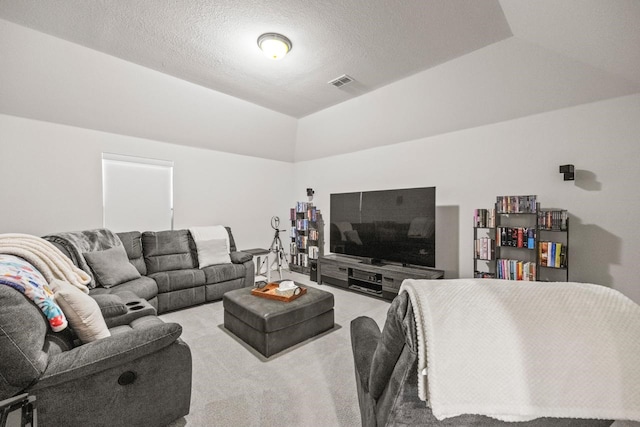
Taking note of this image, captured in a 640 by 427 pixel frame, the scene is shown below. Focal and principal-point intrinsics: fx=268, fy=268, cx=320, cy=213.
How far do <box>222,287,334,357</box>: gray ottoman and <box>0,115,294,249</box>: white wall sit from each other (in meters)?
2.56

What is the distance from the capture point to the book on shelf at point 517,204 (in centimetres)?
321

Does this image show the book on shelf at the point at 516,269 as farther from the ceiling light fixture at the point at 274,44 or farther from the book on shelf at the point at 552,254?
the ceiling light fixture at the point at 274,44

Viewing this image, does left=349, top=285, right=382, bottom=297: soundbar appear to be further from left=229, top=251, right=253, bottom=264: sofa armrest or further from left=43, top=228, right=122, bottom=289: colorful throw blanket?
left=43, top=228, right=122, bottom=289: colorful throw blanket

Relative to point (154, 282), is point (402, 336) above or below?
above

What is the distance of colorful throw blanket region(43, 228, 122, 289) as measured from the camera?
294cm

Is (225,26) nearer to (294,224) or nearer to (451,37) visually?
(451,37)

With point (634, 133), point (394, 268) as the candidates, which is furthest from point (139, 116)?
point (634, 133)

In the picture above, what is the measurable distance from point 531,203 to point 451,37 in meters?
2.11

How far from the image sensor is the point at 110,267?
3115mm

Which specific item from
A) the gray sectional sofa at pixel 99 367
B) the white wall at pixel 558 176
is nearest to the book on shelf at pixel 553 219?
the white wall at pixel 558 176

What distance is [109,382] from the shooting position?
4.64 feet

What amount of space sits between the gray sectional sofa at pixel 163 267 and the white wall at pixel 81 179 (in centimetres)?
65

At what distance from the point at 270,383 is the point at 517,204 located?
11.1ft

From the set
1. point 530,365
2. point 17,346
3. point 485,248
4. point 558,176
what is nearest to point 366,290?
point 485,248
